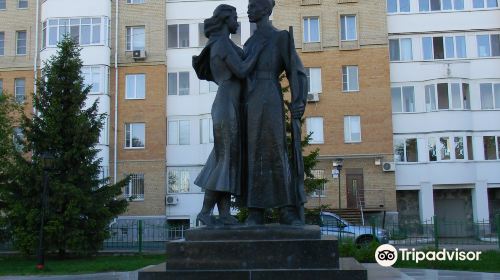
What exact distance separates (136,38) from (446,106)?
19.2 meters

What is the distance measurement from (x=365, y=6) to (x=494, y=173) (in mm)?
12447

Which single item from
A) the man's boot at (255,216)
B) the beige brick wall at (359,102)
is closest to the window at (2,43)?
the beige brick wall at (359,102)

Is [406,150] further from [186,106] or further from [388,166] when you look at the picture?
[186,106]

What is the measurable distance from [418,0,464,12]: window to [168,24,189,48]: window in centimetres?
1445

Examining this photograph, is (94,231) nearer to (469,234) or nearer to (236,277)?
(469,234)

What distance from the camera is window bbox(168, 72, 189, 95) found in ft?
119

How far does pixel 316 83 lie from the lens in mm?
35250

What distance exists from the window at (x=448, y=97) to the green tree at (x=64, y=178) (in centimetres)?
2023

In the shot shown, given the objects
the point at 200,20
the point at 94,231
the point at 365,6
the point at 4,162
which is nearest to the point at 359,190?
the point at 365,6

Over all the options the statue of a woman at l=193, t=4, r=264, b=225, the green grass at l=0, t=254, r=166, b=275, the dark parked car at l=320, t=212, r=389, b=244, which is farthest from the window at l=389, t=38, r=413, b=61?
the statue of a woman at l=193, t=4, r=264, b=225

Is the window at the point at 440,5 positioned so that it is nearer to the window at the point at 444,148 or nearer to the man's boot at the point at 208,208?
the window at the point at 444,148

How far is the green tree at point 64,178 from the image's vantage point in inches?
826

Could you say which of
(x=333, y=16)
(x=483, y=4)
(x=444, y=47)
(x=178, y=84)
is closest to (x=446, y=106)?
(x=444, y=47)

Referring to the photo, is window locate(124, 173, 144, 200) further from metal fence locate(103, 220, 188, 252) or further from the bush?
the bush
